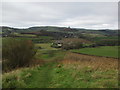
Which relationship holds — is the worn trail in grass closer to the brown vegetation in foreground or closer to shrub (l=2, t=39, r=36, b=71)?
the brown vegetation in foreground

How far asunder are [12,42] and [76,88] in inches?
547

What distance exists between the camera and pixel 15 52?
19703 mm

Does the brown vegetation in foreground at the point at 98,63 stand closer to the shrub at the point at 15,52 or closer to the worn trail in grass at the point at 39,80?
the worn trail in grass at the point at 39,80

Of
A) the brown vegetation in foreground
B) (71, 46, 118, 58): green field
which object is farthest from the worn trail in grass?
(71, 46, 118, 58): green field

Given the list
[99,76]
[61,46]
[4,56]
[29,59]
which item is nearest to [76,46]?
[61,46]

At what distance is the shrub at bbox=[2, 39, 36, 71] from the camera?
19188mm

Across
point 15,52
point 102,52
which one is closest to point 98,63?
point 15,52

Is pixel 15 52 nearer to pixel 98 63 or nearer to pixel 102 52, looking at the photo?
pixel 98 63

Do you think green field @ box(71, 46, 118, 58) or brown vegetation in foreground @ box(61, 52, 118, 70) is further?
green field @ box(71, 46, 118, 58)

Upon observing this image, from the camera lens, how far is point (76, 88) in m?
7.66

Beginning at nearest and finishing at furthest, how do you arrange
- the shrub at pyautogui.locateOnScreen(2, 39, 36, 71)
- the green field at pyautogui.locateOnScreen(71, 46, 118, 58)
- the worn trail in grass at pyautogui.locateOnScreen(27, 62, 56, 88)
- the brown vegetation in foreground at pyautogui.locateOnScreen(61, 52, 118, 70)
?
the worn trail in grass at pyautogui.locateOnScreen(27, 62, 56, 88) < the brown vegetation in foreground at pyautogui.locateOnScreen(61, 52, 118, 70) < the shrub at pyautogui.locateOnScreen(2, 39, 36, 71) < the green field at pyautogui.locateOnScreen(71, 46, 118, 58)

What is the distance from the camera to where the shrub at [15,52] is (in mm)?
19188

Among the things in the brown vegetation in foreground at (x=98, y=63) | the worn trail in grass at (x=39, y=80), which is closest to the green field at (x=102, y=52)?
the brown vegetation in foreground at (x=98, y=63)

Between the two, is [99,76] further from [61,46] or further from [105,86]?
[61,46]
